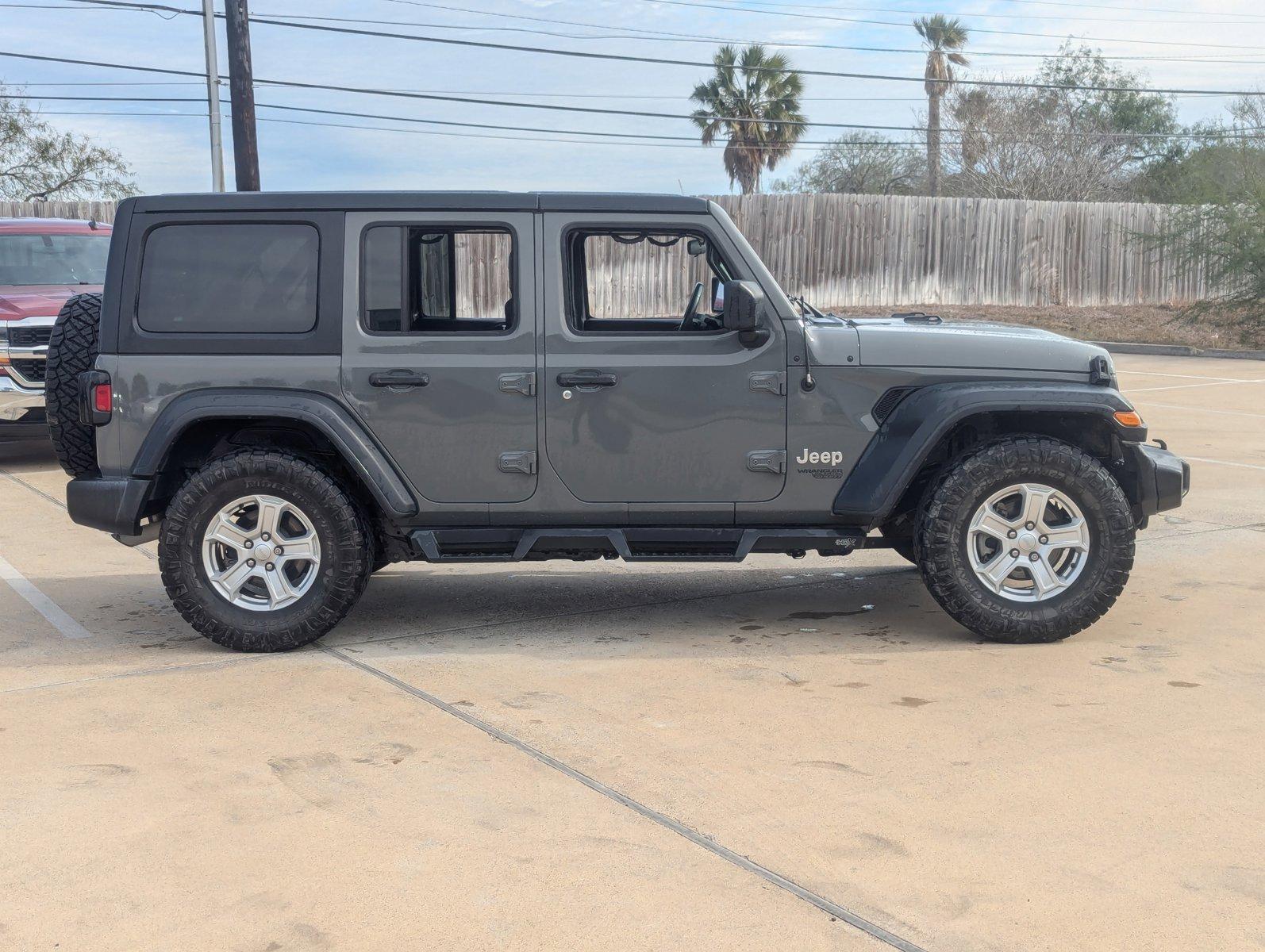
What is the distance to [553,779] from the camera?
4.34 m

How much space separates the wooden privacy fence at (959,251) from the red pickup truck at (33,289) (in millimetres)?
15887

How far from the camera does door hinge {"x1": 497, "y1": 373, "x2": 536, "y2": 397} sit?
5.78 meters

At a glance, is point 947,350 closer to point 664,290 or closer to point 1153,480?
point 1153,480

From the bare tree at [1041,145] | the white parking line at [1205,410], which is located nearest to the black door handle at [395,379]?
the white parking line at [1205,410]

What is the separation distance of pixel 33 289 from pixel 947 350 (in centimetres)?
891

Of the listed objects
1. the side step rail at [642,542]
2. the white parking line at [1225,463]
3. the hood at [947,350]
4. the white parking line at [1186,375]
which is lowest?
the white parking line at [1225,463]

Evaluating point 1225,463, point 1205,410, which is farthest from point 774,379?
point 1205,410

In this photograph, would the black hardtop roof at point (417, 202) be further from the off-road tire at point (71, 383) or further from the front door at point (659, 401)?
the off-road tire at point (71, 383)

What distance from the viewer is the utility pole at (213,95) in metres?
21.0

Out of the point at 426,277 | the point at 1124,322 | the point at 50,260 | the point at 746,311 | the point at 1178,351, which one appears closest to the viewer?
the point at 746,311

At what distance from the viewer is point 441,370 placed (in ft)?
19.0

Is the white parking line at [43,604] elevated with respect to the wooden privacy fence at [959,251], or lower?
lower

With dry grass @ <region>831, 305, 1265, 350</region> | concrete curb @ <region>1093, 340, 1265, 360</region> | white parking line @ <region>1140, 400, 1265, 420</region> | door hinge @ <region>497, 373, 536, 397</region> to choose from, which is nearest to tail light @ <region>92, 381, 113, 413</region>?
door hinge @ <region>497, 373, 536, 397</region>

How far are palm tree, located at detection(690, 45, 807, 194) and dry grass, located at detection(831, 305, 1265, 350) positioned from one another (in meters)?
18.2
